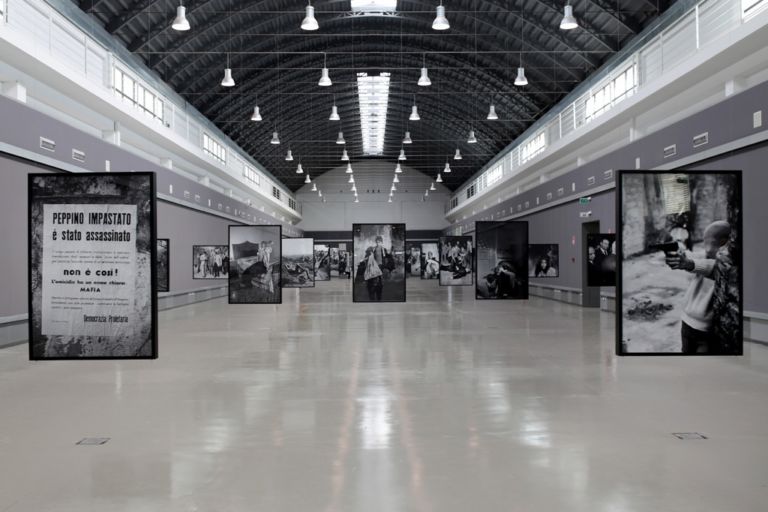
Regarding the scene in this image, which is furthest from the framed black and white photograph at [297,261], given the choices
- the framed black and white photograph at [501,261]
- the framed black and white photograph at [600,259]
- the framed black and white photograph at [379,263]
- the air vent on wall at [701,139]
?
the air vent on wall at [701,139]

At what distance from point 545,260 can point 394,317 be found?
14515mm

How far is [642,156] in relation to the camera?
24766 mm

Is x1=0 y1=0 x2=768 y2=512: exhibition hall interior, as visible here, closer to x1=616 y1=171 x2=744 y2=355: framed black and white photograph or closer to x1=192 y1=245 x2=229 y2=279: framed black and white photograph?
x1=616 y1=171 x2=744 y2=355: framed black and white photograph

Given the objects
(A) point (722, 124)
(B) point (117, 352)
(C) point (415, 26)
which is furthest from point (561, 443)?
(C) point (415, 26)

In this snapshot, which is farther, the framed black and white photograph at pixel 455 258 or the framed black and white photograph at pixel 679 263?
the framed black and white photograph at pixel 455 258

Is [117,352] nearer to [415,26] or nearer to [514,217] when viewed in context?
[415,26]

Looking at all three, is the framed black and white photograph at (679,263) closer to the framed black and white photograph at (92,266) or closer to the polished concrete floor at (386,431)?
the polished concrete floor at (386,431)

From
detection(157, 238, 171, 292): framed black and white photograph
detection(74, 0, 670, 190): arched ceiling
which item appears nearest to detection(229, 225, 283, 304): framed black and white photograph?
detection(157, 238, 171, 292): framed black and white photograph

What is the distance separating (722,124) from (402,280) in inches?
583

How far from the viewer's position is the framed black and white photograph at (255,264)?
91.5 feet

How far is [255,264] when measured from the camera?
2838 cm

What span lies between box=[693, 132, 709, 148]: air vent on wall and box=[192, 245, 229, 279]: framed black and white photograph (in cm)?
2766

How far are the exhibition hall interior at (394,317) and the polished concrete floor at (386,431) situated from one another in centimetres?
5

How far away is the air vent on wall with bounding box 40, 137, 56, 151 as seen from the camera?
63.8ft
